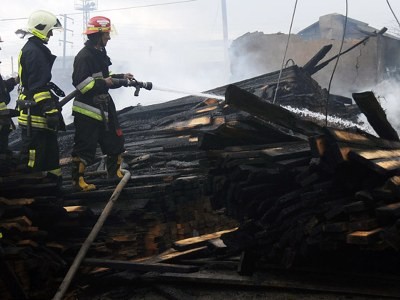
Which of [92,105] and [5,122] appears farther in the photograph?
[92,105]

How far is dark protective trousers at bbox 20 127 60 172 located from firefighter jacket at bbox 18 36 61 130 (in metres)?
0.11

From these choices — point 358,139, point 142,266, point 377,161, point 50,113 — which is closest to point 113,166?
point 50,113

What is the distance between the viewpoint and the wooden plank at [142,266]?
4.45 m

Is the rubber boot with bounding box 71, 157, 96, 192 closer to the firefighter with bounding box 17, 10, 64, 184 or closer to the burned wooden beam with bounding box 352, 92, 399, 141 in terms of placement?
the firefighter with bounding box 17, 10, 64, 184

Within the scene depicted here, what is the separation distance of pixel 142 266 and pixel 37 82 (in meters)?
2.56

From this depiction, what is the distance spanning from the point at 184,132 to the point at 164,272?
3.69 metres

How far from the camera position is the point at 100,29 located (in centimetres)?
606

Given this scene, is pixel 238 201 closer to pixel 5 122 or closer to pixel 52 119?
pixel 52 119

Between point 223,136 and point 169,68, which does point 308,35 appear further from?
point 223,136

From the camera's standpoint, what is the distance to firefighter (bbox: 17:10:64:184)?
551cm

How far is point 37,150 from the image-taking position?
5.60 metres

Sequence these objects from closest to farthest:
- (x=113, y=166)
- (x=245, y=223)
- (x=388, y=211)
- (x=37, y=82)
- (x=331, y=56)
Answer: (x=388, y=211), (x=245, y=223), (x=37, y=82), (x=113, y=166), (x=331, y=56)

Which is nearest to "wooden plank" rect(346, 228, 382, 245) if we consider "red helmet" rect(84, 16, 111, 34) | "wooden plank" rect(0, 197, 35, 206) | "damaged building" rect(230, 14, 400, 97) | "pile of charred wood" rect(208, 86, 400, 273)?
"pile of charred wood" rect(208, 86, 400, 273)

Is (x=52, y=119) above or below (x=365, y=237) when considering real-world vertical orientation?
above
